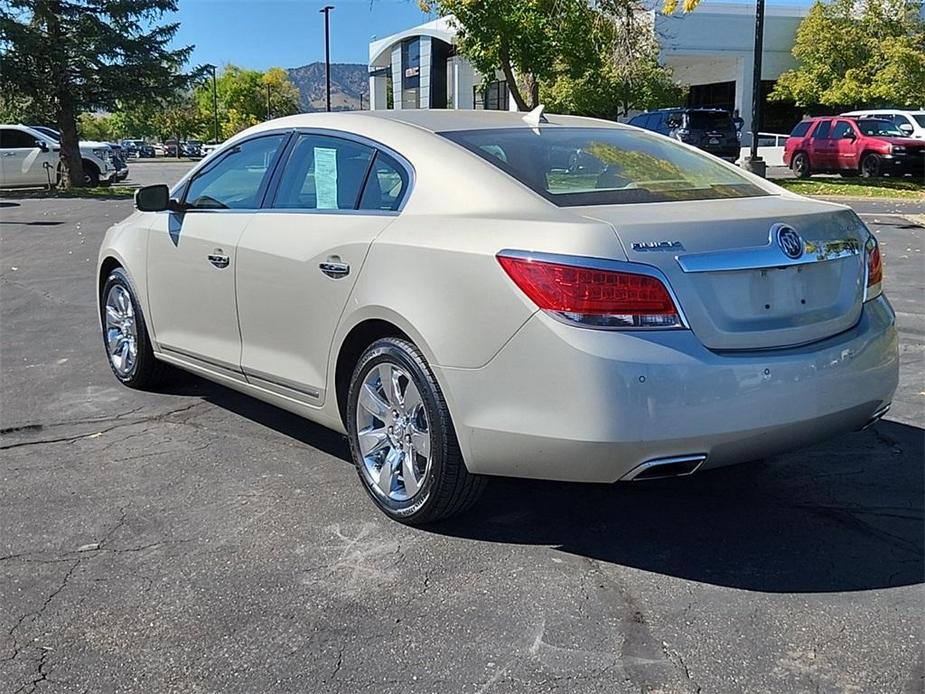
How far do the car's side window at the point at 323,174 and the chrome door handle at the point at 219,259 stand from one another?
0.37 m

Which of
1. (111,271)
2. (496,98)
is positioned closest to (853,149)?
(111,271)

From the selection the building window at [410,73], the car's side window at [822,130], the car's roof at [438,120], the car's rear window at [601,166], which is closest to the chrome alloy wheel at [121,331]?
the car's roof at [438,120]

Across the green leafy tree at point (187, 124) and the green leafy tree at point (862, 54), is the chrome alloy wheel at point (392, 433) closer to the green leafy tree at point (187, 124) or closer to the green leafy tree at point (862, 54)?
the green leafy tree at point (862, 54)

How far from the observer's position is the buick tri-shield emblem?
10.9 ft

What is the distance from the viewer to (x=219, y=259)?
15.2 feet

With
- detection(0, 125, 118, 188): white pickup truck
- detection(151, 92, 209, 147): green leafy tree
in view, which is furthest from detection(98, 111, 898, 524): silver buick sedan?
detection(151, 92, 209, 147): green leafy tree

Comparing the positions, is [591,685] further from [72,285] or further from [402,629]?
[72,285]

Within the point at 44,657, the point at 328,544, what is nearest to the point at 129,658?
the point at 44,657

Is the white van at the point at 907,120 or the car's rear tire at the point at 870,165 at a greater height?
the white van at the point at 907,120

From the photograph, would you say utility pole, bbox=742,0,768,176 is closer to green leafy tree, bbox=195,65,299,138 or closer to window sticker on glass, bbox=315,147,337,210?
window sticker on glass, bbox=315,147,337,210

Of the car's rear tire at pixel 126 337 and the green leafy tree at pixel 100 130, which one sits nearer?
the car's rear tire at pixel 126 337

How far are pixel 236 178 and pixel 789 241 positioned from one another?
278cm

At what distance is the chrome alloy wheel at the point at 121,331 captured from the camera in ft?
18.5

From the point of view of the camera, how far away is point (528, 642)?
293 centimetres
